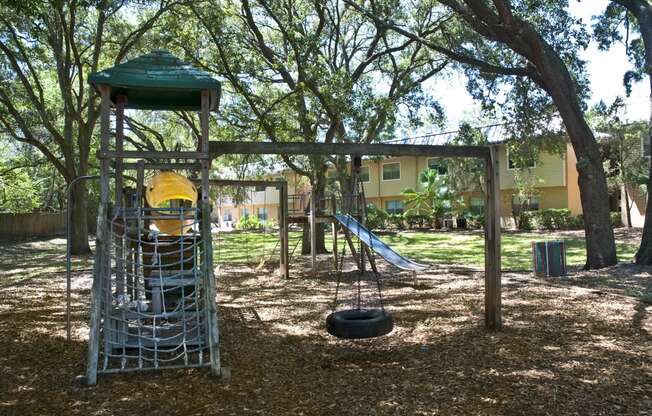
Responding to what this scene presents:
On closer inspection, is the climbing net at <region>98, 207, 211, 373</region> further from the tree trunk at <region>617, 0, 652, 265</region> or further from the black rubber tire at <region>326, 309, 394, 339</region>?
the tree trunk at <region>617, 0, 652, 265</region>

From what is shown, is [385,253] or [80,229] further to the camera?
[80,229]

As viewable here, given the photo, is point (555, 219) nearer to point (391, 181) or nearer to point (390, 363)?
point (391, 181)

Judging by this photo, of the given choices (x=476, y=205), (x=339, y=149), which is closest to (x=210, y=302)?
(x=339, y=149)

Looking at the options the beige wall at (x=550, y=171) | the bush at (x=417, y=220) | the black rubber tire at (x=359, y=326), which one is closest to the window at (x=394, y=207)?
the bush at (x=417, y=220)

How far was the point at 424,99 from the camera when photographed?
18.4 m

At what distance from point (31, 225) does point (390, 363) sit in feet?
104

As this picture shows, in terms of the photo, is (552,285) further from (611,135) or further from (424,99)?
(611,135)

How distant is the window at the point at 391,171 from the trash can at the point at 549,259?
2779 centimetres

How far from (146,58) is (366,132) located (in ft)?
43.6

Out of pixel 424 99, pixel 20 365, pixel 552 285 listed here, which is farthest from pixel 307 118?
pixel 20 365

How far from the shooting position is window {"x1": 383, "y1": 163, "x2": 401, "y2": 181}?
128ft

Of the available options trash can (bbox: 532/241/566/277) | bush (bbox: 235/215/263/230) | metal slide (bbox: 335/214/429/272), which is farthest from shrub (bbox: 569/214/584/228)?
bush (bbox: 235/215/263/230)

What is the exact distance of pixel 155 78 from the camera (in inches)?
228

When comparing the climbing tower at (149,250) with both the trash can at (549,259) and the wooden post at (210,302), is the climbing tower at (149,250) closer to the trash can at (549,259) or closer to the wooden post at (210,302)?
the wooden post at (210,302)
